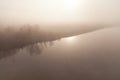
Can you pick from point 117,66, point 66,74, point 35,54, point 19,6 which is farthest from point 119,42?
point 19,6

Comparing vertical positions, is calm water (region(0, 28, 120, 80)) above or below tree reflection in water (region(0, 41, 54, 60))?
below

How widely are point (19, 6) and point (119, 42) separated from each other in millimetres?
587

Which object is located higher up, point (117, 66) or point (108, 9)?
point (108, 9)

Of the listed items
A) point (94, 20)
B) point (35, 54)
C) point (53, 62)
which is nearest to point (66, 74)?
point (53, 62)

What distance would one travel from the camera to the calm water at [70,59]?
1.18 m

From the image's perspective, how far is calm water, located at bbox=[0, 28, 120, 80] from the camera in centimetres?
118

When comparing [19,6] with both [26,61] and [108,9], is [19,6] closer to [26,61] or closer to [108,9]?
[26,61]

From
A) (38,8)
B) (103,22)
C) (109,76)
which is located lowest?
(109,76)

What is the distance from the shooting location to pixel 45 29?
46.9 inches

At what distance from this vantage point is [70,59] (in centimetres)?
120

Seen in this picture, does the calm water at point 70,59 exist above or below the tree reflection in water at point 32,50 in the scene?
below

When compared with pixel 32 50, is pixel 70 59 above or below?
below

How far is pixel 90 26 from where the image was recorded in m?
1.20

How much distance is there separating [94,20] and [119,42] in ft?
0.61
